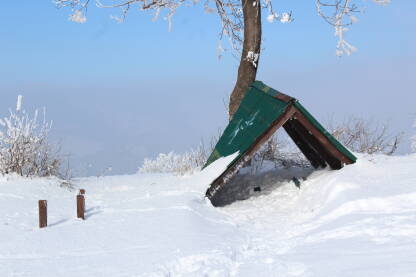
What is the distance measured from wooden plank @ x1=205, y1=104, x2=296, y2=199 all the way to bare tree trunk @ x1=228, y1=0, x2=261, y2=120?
3.92 meters

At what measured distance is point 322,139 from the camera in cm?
730

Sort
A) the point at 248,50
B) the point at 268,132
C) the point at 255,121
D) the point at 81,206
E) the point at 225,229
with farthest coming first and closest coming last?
the point at 248,50 < the point at 255,121 < the point at 268,132 < the point at 81,206 < the point at 225,229

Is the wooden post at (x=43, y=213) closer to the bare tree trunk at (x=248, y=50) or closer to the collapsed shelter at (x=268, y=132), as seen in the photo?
the collapsed shelter at (x=268, y=132)

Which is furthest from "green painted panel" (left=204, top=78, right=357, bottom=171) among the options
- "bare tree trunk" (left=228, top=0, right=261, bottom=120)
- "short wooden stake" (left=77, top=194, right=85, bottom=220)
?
"short wooden stake" (left=77, top=194, right=85, bottom=220)

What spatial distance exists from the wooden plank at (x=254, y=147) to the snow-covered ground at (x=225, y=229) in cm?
19


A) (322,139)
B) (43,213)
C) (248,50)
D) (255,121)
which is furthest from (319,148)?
(43,213)

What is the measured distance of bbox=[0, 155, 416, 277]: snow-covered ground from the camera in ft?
13.5

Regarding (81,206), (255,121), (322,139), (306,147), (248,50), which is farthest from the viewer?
(248,50)

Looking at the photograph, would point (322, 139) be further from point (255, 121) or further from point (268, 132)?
point (255, 121)

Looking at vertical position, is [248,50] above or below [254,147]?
above

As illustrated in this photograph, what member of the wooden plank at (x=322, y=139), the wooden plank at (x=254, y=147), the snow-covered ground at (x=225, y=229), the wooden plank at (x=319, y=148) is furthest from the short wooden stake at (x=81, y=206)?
the wooden plank at (x=319, y=148)

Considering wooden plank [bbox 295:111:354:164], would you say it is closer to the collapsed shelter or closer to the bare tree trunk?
the collapsed shelter

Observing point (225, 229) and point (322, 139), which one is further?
point (322, 139)

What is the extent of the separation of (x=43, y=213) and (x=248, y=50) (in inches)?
254
